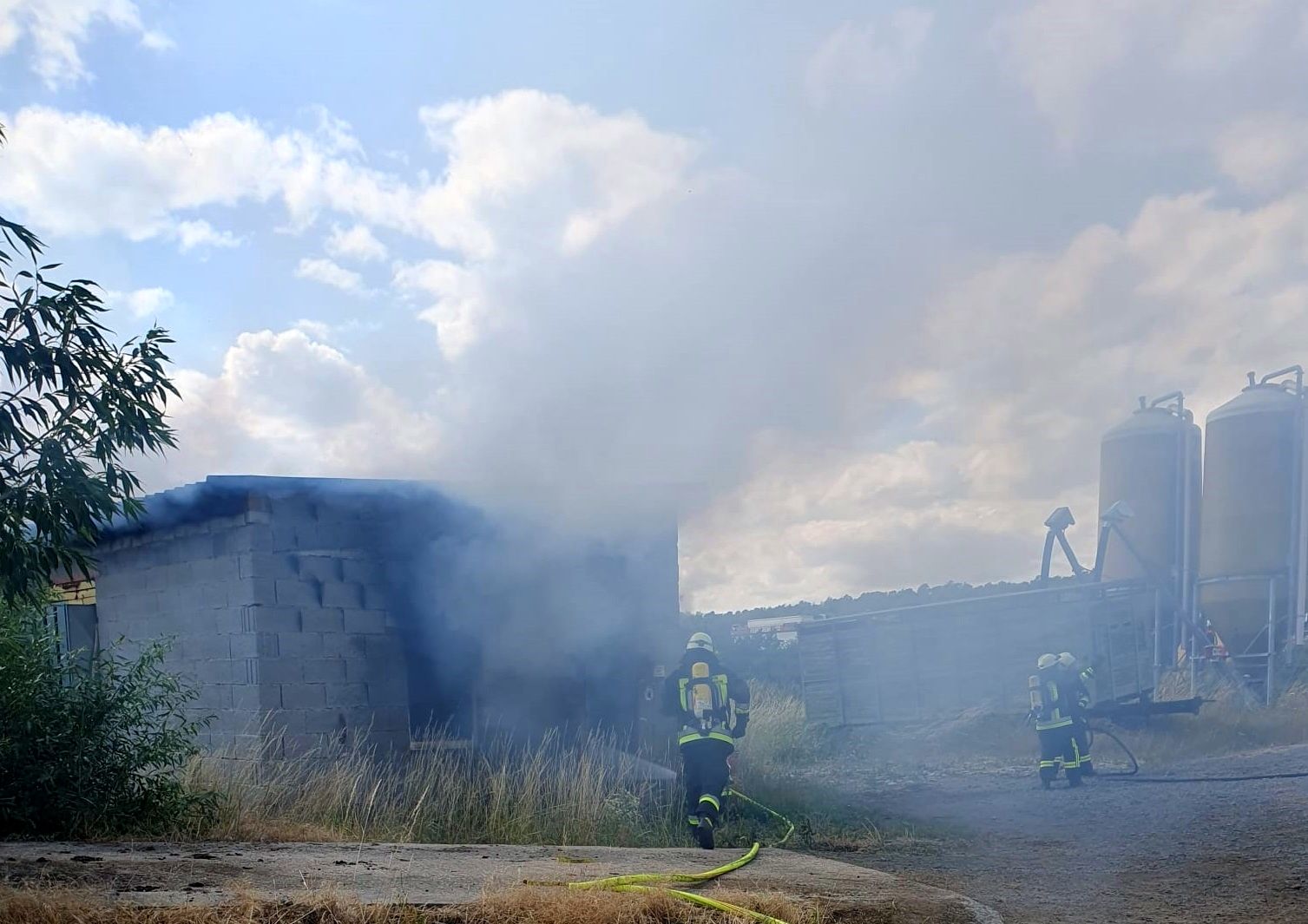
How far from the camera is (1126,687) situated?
15352 mm

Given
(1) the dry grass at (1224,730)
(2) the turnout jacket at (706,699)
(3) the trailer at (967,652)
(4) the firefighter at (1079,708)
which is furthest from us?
(3) the trailer at (967,652)

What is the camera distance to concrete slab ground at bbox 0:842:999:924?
4934 millimetres

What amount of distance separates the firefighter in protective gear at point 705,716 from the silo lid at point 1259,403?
12930 mm

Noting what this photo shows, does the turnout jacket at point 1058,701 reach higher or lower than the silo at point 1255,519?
lower

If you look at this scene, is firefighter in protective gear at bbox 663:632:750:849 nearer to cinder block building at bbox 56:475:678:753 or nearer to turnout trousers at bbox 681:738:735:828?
turnout trousers at bbox 681:738:735:828

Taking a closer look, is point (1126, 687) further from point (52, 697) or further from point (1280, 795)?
point (52, 697)

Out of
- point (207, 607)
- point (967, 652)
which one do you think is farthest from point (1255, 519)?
point (207, 607)

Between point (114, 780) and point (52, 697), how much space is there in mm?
629

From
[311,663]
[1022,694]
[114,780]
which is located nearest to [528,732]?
[311,663]

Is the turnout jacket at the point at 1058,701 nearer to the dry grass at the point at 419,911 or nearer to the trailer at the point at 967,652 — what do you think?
the trailer at the point at 967,652

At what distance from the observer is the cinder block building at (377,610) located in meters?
8.88

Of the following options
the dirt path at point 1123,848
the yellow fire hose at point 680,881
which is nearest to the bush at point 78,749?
the yellow fire hose at point 680,881

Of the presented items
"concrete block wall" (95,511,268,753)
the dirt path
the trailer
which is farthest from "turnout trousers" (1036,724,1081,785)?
"concrete block wall" (95,511,268,753)

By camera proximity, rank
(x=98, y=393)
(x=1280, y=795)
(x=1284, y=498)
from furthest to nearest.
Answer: (x=1284, y=498), (x=1280, y=795), (x=98, y=393)
